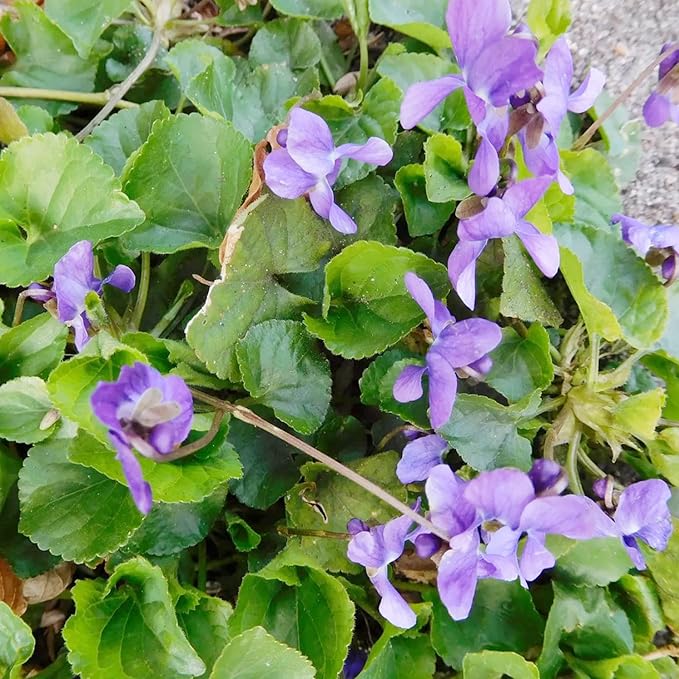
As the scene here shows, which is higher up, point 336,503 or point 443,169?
point 443,169

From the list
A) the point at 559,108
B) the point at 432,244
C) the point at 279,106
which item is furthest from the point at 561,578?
the point at 279,106

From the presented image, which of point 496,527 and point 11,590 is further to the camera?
point 11,590

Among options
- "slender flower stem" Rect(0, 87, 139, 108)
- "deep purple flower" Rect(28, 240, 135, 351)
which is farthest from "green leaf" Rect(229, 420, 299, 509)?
"slender flower stem" Rect(0, 87, 139, 108)

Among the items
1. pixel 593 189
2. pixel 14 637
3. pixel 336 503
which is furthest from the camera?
pixel 593 189

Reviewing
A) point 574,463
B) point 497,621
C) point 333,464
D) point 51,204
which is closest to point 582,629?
point 497,621

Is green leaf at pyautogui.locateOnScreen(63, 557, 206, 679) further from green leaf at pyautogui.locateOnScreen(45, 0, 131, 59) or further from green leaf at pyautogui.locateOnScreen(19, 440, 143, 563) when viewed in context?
green leaf at pyautogui.locateOnScreen(45, 0, 131, 59)

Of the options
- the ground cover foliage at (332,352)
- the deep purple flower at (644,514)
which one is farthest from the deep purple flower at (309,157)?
the deep purple flower at (644,514)

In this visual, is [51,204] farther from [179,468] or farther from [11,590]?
[11,590]
